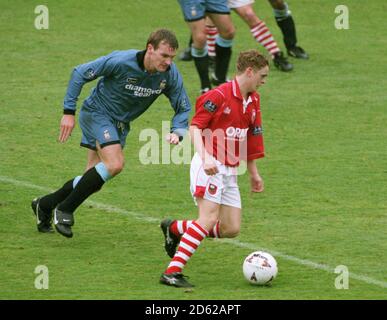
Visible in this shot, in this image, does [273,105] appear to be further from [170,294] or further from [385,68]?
[170,294]

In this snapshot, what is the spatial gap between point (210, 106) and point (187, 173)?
3408 mm

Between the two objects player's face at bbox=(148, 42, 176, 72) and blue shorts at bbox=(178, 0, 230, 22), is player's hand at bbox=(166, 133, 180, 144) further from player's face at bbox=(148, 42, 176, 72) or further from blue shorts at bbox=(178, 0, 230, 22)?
blue shorts at bbox=(178, 0, 230, 22)

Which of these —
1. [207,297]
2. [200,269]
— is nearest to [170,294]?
[207,297]

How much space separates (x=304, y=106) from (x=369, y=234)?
4654 mm

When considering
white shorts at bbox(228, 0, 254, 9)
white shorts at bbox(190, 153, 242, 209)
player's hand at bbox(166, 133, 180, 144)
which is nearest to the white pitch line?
→ white shorts at bbox(190, 153, 242, 209)

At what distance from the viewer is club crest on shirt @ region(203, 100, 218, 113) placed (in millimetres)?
8148

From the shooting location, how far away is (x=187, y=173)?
1152cm

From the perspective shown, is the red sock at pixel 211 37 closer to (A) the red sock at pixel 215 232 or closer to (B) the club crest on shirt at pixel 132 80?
(B) the club crest on shirt at pixel 132 80

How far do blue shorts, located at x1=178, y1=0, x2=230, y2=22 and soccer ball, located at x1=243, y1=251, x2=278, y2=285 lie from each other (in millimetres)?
5694

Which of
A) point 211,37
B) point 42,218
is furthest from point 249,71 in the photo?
point 211,37

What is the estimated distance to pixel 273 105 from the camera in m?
13.9
